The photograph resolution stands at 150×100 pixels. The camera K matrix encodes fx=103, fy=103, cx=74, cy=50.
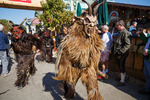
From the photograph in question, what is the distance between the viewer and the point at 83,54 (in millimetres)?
2037

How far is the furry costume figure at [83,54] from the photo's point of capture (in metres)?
1.99

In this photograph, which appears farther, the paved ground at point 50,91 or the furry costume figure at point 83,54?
the paved ground at point 50,91

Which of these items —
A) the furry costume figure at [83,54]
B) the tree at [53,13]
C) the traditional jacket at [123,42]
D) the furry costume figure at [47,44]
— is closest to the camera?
the furry costume figure at [83,54]

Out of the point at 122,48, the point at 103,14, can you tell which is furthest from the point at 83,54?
the point at 103,14

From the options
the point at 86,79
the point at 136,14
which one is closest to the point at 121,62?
the point at 86,79

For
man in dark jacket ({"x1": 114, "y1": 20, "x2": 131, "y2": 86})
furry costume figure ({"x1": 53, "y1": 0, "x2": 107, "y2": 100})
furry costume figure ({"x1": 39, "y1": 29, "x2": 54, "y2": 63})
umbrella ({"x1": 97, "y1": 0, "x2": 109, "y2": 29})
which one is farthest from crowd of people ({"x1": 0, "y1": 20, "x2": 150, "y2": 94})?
furry costume figure ({"x1": 39, "y1": 29, "x2": 54, "y2": 63})

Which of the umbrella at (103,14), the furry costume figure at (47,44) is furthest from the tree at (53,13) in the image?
the umbrella at (103,14)

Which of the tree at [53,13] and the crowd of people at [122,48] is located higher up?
the tree at [53,13]

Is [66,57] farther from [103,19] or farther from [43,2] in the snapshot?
[43,2]

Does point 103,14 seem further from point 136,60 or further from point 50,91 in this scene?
point 50,91

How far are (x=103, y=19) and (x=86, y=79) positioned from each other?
13.0ft

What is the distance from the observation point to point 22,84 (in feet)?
10.8

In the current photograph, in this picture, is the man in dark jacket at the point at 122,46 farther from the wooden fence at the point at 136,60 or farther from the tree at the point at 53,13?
the tree at the point at 53,13

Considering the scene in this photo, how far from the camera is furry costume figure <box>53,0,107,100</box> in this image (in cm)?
199
